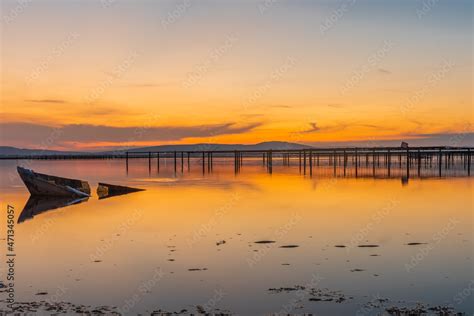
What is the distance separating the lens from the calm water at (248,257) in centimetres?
1227

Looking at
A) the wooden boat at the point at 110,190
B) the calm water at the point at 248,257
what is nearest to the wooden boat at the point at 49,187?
the wooden boat at the point at 110,190

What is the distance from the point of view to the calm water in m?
12.3

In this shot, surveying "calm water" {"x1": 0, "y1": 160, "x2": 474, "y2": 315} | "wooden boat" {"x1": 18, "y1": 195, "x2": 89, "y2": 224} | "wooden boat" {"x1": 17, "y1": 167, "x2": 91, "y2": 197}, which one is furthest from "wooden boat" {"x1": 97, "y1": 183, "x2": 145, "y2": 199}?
"calm water" {"x1": 0, "y1": 160, "x2": 474, "y2": 315}

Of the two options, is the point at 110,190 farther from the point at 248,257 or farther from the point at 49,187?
the point at 248,257

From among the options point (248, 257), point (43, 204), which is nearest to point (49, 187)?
point (43, 204)

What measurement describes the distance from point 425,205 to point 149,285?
2109cm

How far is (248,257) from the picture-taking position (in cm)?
1644

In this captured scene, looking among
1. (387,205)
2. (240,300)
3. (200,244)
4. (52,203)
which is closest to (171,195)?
(52,203)

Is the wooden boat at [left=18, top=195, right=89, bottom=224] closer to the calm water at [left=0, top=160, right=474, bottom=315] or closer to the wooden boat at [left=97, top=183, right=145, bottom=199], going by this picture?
the calm water at [left=0, top=160, right=474, bottom=315]

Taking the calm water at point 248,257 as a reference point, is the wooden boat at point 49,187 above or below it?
above

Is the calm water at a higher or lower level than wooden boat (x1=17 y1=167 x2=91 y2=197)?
lower

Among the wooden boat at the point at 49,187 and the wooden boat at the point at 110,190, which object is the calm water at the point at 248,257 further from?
the wooden boat at the point at 110,190

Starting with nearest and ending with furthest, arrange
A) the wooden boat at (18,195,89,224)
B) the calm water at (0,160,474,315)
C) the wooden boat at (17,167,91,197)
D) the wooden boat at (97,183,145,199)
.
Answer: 1. the calm water at (0,160,474,315)
2. the wooden boat at (18,195,89,224)
3. the wooden boat at (17,167,91,197)
4. the wooden boat at (97,183,145,199)

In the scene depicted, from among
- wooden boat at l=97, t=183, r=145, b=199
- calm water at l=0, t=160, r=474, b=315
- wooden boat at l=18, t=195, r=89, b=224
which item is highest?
wooden boat at l=97, t=183, r=145, b=199
